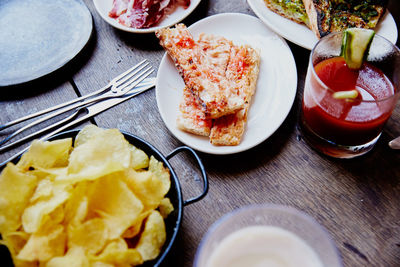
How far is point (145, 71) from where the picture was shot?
4.78 ft

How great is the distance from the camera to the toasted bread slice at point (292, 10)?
4.75 feet

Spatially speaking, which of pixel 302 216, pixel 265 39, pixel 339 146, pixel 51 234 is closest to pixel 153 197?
pixel 51 234

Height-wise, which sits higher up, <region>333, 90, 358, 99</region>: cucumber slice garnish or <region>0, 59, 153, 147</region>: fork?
<region>333, 90, 358, 99</region>: cucumber slice garnish

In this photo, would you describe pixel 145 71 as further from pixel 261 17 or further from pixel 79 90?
pixel 261 17

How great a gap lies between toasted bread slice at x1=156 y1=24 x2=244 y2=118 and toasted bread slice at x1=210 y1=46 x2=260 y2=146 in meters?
0.03

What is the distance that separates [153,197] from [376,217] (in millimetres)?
678

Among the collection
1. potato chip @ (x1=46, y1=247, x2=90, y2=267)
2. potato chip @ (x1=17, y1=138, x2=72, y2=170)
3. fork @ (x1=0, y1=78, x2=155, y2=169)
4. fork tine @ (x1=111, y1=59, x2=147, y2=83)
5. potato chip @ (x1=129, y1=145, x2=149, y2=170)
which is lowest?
fork @ (x1=0, y1=78, x2=155, y2=169)

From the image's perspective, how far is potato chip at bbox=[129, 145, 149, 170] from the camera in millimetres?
1006

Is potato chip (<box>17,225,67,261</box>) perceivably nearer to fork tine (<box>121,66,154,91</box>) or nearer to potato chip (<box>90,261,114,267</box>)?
potato chip (<box>90,261,114,267</box>)

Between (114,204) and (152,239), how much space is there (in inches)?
4.9

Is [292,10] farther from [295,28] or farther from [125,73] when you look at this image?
[125,73]

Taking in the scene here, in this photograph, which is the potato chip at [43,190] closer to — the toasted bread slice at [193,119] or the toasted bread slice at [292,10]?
the toasted bread slice at [193,119]

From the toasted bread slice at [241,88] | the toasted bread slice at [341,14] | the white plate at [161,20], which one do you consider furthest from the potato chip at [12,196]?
the toasted bread slice at [341,14]

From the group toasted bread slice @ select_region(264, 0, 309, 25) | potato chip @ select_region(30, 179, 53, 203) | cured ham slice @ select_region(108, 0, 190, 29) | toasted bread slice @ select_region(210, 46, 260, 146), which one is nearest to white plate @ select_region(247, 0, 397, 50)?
toasted bread slice @ select_region(264, 0, 309, 25)
